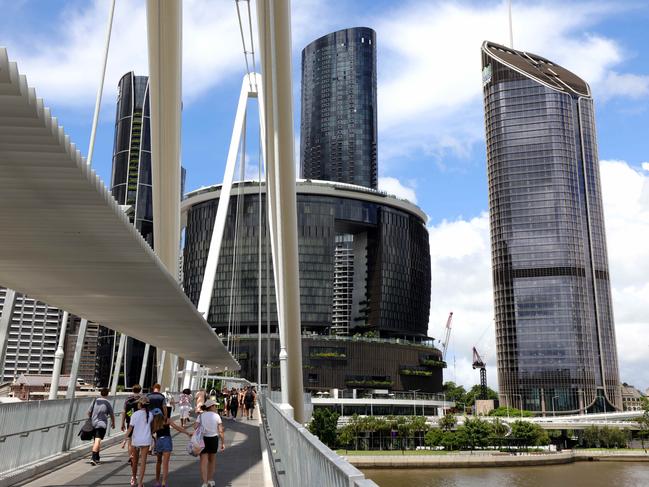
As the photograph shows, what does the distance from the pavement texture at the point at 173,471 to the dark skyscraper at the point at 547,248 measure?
5444 inches

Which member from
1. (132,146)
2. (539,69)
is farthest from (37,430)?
(132,146)

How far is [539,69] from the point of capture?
551ft

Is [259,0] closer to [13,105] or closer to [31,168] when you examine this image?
[31,168]

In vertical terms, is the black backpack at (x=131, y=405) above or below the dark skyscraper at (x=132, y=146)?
below

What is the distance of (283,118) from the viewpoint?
19375mm

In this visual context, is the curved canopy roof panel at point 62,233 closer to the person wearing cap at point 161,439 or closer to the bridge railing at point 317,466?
the person wearing cap at point 161,439

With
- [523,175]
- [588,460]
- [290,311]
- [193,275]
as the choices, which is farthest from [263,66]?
[523,175]

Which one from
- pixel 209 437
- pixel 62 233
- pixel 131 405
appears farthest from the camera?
pixel 131 405

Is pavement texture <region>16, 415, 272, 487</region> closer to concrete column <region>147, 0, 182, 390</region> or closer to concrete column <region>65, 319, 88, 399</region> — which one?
concrete column <region>65, 319, 88, 399</region>

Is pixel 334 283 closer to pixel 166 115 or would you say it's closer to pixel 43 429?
pixel 166 115

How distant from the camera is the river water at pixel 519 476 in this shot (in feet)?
225

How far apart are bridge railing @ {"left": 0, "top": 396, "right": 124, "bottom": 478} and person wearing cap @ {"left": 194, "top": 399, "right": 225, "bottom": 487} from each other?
3.19m

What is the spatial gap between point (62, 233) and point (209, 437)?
3.87 metres

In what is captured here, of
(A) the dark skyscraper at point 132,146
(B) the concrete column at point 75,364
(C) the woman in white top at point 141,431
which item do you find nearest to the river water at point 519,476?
(B) the concrete column at point 75,364
